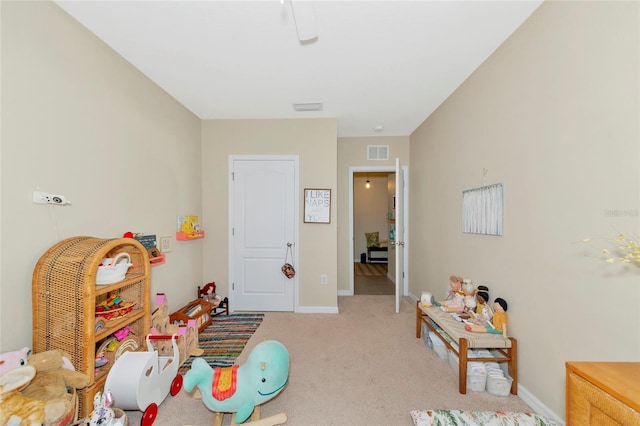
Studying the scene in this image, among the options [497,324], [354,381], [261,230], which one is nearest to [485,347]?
[497,324]

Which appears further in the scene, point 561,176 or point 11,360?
point 561,176

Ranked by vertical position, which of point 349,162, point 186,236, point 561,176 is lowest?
point 186,236

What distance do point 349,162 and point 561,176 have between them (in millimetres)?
2963

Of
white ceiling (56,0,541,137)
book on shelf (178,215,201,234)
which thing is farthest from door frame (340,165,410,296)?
book on shelf (178,215,201,234)

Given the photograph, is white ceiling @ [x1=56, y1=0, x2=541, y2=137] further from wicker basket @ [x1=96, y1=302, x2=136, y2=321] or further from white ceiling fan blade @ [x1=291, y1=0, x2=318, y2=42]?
wicker basket @ [x1=96, y1=302, x2=136, y2=321]

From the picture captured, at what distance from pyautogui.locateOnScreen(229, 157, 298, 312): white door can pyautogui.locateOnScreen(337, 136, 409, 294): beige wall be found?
107cm

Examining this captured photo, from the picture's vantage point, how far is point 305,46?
77.2 inches

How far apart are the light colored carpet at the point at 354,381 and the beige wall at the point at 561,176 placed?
584 millimetres

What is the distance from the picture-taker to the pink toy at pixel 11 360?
1.20 m

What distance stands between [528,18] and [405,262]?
3209 mm

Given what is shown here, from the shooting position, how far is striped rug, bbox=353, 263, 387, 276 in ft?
19.7

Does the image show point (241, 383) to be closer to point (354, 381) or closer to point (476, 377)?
point (354, 381)

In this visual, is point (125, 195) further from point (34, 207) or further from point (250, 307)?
point (250, 307)

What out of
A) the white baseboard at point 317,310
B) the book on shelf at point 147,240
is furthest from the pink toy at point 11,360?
the white baseboard at point 317,310
